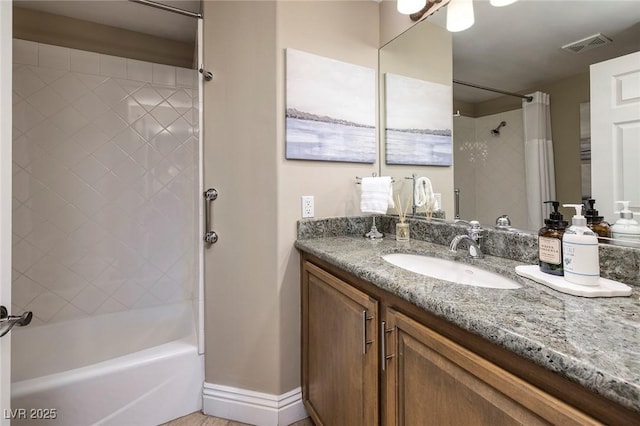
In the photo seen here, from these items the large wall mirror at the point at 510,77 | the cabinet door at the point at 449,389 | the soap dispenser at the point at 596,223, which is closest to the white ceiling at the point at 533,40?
the large wall mirror at the point at 510,77

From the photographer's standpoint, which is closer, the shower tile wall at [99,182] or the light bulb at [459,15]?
the light bulb at [459,15]

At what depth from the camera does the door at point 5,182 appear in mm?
765

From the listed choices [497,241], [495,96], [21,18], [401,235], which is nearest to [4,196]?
[401,235]

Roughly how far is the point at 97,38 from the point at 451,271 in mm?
2839

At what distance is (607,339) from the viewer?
46 centimetres

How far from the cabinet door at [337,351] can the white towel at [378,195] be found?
45 cm

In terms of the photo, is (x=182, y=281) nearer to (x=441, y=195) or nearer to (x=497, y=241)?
(x=441, y=195)

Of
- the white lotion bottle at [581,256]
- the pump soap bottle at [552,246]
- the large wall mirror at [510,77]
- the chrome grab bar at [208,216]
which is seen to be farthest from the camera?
the chrome grab bar at [208,216]

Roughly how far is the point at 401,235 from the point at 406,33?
1141mm

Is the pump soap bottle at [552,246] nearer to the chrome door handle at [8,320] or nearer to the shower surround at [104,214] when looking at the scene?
the chrome door handle at [8,320]

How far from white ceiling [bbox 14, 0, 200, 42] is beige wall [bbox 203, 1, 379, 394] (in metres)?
0.76

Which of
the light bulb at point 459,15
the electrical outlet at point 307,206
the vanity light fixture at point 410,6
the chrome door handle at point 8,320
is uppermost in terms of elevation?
the vanity light fixture at point 410,6

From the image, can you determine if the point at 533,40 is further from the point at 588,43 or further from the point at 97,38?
the point at 97,38

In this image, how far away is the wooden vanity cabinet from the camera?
45 cm
